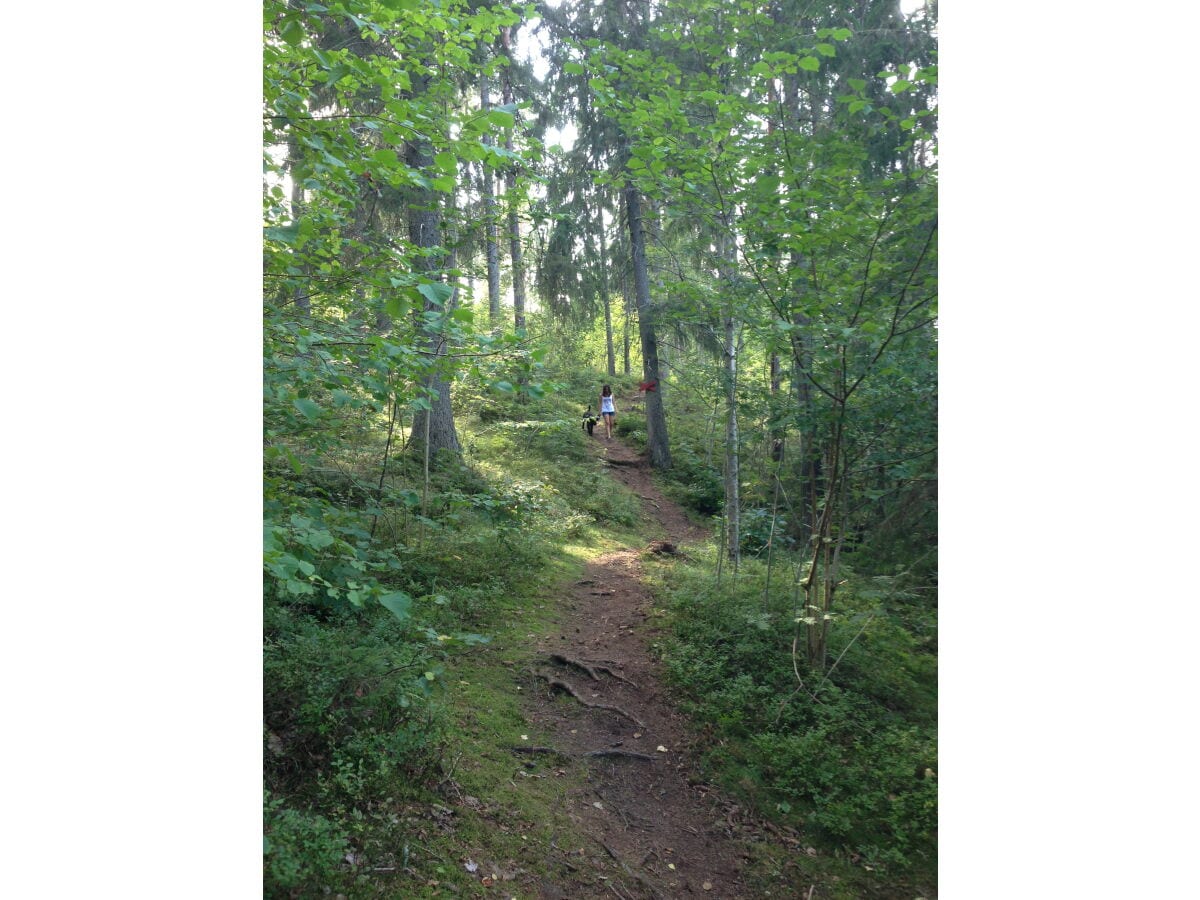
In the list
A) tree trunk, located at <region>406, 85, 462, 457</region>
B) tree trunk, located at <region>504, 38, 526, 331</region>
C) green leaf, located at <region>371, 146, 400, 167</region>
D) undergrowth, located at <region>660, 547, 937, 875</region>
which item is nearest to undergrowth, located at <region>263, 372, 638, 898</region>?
green leaf, located at <region>371, 146, 400, 167</region>

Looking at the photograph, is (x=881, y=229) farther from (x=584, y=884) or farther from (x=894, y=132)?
(x=584, y=884)

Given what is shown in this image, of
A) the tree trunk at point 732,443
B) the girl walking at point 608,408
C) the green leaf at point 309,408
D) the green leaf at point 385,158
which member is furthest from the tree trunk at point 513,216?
the girl walking at point 608,408

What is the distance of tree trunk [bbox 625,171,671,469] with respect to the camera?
1125 centimetres

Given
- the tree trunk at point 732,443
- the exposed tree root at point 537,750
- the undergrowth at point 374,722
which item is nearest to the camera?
the undergrowth at point 374,722

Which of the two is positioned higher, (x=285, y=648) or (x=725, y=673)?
(x=285, y=648)

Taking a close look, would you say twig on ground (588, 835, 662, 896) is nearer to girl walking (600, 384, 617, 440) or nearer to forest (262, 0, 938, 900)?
forest (262, 0, 938, 900)

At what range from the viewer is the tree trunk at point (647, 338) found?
11250mm

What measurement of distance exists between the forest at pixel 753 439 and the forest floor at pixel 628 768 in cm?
2

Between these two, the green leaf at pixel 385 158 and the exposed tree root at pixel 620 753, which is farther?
the exposed tree root at pixel 620 753

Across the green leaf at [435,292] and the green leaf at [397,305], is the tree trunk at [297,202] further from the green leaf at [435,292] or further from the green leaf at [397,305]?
the green leaf at [435,292]

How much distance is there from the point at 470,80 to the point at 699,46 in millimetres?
5308

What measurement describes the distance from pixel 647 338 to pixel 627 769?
896 centimetres
